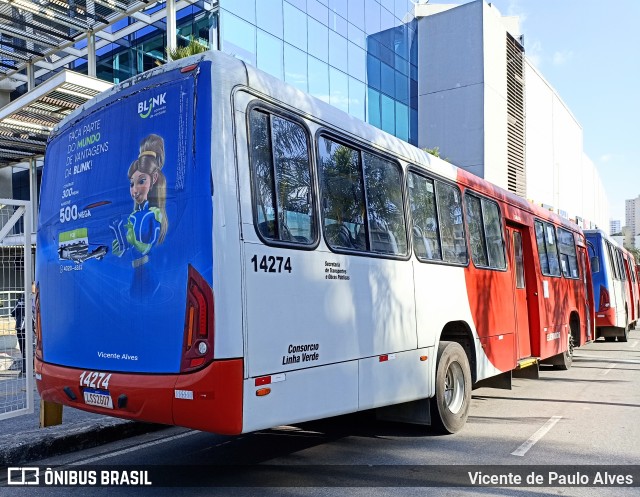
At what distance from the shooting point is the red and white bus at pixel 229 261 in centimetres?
413

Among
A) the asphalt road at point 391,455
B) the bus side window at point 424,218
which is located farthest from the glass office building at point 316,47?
the asphalt road at point 391,455

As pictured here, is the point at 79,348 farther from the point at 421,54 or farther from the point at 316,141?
the point at 421,54

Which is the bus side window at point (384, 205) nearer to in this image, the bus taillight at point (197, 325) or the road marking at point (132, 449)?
the bus taillight at point (197, 325)

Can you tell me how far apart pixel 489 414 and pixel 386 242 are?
3.46 meters

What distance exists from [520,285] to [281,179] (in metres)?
6.04

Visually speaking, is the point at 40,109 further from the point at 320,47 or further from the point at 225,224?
the point at 320,47

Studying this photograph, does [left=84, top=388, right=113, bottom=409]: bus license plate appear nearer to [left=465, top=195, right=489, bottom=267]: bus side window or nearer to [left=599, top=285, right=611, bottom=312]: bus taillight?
[left=465, top=195, right=489, bottom=267]: bus side window

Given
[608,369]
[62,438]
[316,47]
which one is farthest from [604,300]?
[62,438]

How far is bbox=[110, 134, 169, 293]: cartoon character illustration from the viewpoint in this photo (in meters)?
4.39

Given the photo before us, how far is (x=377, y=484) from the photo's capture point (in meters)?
5.10

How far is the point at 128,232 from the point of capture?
458 cm

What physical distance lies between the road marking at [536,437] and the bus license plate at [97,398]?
394cm

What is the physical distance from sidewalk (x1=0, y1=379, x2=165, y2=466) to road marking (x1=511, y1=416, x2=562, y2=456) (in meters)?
4.29

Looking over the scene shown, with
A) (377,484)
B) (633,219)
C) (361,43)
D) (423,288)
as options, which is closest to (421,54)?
(361,43)
